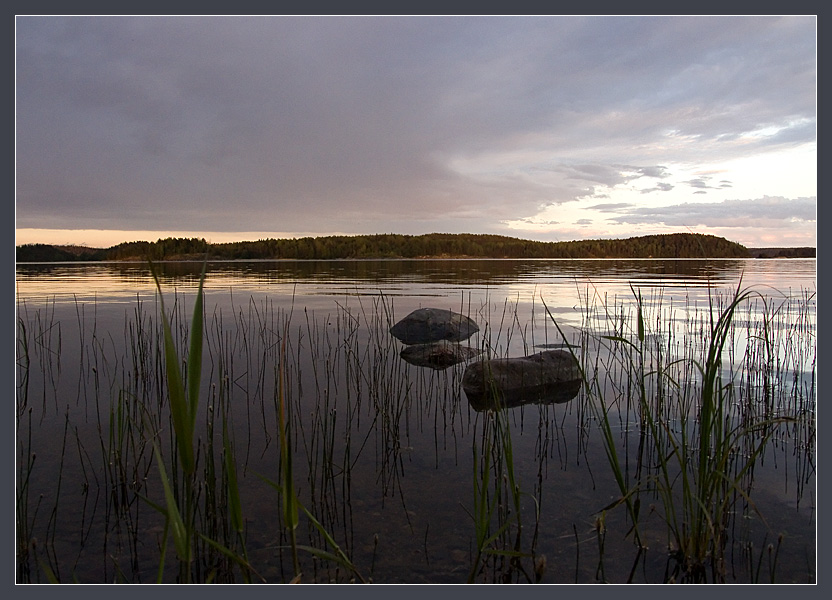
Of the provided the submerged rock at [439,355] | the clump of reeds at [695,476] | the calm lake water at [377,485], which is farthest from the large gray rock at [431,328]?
the clump of reeds at [695,476]

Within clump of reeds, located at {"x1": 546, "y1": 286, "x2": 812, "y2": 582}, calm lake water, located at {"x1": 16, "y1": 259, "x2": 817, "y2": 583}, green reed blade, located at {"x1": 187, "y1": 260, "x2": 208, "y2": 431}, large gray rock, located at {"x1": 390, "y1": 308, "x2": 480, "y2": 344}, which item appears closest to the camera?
green reed blade, located at {"x1": 187, "y1": 260, "x2": 208, "y2": 431}

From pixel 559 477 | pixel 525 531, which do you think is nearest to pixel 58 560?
pixel 525 531

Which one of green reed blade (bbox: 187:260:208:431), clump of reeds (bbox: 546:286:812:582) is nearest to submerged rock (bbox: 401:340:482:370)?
clump of reeds (bbox: 546:286:812:582)

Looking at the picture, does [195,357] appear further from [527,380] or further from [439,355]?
[439,355]

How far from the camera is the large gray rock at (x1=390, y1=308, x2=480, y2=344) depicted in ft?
30.5

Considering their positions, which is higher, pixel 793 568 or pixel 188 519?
pixel 188 519

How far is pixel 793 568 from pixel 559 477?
1464 mm

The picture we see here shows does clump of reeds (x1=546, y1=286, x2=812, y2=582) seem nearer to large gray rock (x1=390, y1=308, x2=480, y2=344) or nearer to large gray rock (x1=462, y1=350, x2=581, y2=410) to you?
large gray rock (x1=462, y1=350, x2=581, y2=410)

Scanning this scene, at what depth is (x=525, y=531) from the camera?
3.21m

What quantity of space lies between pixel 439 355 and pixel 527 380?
179cm

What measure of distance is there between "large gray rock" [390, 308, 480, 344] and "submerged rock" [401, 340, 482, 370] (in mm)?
1099

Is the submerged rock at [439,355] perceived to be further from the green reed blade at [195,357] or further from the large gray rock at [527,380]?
the green reed blade at [195,357]

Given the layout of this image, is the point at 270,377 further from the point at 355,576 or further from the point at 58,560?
the point at 355,576

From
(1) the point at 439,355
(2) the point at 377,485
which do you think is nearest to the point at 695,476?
(2) the point at 377,485
